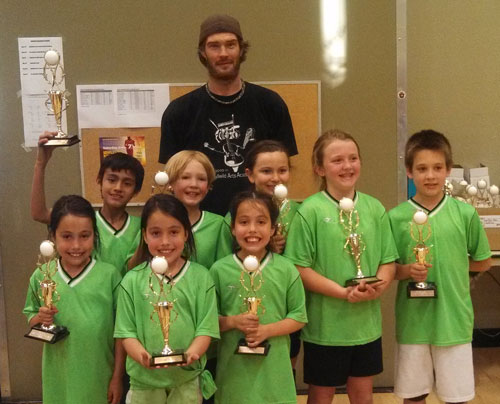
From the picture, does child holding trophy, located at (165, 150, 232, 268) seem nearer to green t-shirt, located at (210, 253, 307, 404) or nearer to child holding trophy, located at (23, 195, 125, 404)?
green t-shirt, located at (210, 253, 307, 404)

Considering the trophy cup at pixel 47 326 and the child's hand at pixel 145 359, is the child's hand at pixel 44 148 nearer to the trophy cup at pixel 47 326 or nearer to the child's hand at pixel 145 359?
the trophy cup at pixel 47 326

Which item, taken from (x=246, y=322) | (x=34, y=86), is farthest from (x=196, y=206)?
(x=34, y=86)

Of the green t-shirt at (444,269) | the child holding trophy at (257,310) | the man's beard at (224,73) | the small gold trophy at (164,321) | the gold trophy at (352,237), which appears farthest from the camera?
the man's beard at (224,73)

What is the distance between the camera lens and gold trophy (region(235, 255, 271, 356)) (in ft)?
7.03

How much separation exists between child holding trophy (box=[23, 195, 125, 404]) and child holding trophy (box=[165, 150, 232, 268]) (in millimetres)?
353

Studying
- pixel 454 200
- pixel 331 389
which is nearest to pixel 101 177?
pixel 331 389

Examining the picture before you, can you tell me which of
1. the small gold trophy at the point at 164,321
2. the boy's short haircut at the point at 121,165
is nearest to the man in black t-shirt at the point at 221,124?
the boy's short haircut at the point at 121,165

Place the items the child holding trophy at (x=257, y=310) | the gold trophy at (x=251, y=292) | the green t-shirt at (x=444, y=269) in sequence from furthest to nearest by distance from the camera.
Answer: the green t-shirt at (x=444, y=269), the child holding trophy at (x=257, y=310), the gold trophy at (x=251, y=292)

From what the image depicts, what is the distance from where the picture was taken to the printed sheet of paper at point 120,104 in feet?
11.4

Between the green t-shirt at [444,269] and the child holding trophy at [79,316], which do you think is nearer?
the child holding trophy at [79,316]

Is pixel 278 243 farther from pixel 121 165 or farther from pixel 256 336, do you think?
pixel 121 165

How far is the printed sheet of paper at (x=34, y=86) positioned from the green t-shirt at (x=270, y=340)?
5.57 ft

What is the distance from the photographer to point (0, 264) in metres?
3.60

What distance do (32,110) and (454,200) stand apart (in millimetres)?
2307
